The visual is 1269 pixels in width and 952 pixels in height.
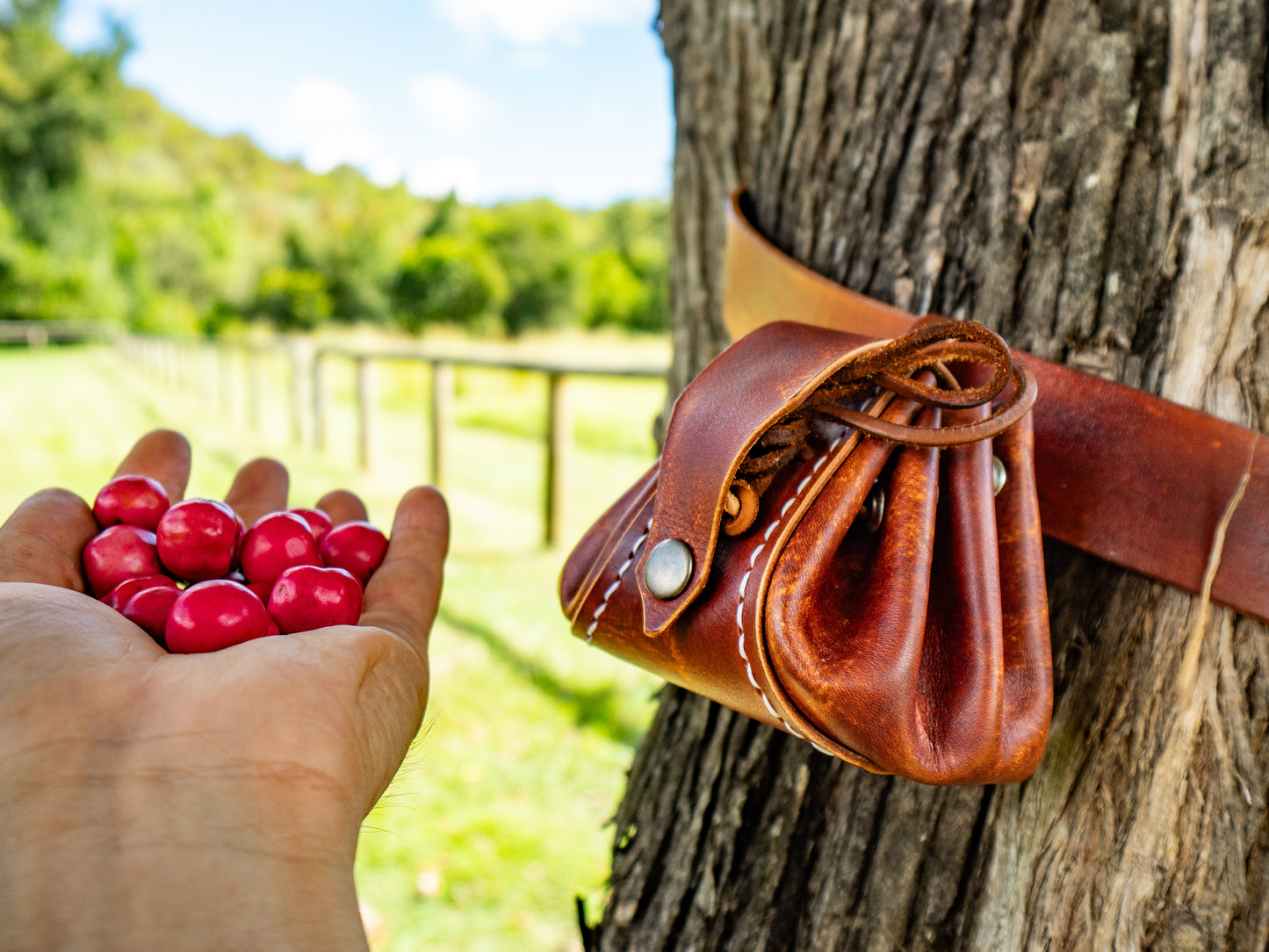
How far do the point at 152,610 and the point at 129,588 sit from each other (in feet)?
0.25

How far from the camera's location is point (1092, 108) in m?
0.91

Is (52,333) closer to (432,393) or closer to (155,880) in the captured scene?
(432,393)

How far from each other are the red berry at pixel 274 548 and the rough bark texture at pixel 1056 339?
63cm

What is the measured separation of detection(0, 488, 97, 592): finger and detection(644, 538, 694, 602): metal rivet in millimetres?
731

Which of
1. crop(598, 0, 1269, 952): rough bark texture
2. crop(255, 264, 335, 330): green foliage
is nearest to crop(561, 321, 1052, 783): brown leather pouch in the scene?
crop(598, 0, 1269, 952): rough bark texture

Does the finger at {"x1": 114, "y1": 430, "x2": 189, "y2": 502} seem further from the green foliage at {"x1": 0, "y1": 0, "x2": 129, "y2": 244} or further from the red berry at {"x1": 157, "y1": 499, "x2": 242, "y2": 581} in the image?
the green foliage at {"x1": 0, "y1": 0, "x2": 129, "y2": 244}

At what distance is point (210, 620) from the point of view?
0.89 meters

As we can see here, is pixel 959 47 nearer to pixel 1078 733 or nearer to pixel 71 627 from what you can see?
pixel 1078 733

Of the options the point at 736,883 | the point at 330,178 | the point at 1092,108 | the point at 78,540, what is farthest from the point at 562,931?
the point at 330,178

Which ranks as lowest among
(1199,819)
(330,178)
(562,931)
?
(330,178)

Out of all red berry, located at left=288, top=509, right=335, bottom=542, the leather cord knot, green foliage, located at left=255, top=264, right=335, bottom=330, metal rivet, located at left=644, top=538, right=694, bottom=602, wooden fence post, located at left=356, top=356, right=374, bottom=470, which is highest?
the leather cord knot

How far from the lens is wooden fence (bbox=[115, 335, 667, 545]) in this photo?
4910mm

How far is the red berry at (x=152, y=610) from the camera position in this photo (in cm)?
94

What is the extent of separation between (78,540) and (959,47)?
1.27 m
